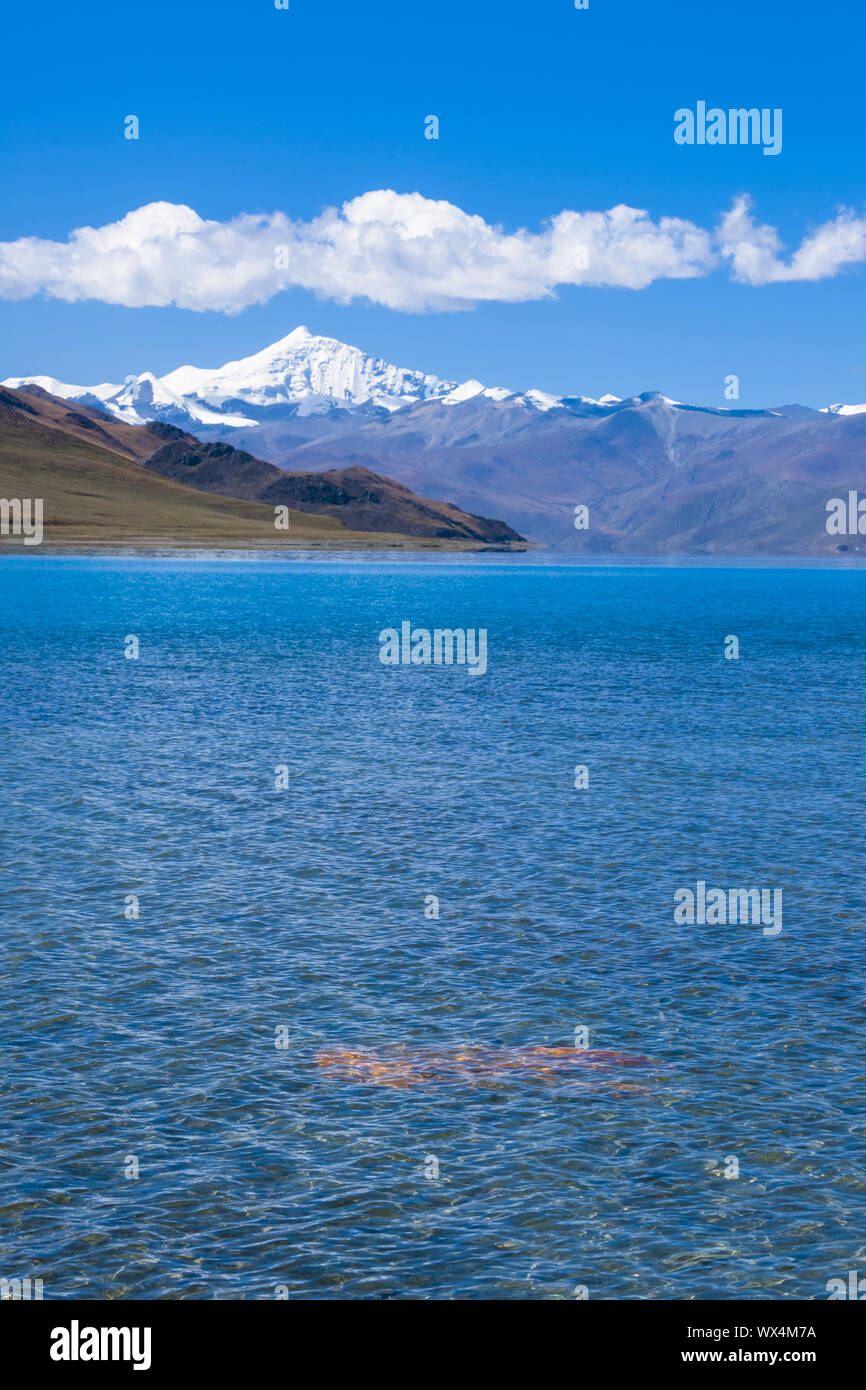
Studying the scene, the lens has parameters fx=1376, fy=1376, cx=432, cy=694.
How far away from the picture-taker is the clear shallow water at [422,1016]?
1667 cm

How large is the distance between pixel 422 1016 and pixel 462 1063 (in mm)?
2256

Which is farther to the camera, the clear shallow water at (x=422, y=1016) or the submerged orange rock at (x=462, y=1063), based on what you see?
the submerged orange rock at (x=462, y=1063)

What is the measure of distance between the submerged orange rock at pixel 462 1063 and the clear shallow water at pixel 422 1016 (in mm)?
253

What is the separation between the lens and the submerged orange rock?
2169 cm

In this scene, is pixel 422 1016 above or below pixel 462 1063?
above

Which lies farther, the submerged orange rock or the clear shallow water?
the submerged orange rock

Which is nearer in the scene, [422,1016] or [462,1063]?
[462,1063]

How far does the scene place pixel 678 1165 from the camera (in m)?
18.8

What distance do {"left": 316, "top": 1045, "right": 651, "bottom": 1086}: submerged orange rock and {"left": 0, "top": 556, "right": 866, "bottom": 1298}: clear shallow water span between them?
0.25 metres

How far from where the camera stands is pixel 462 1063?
22281 millimetres

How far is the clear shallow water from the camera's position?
16.7 meters
